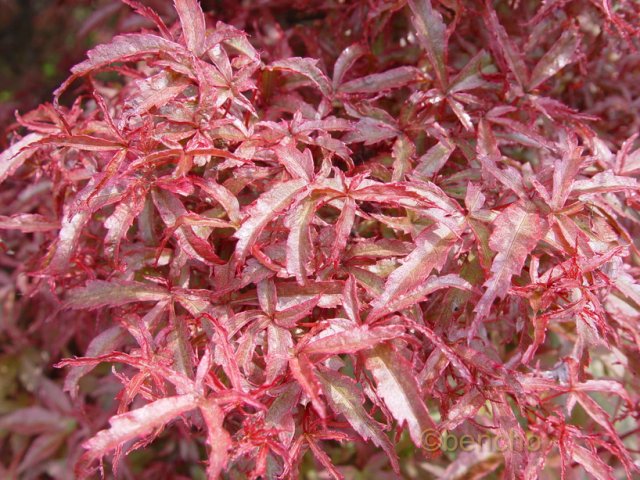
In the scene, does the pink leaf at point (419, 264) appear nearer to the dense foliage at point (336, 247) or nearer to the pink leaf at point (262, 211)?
the dense foliage at point (336, 247)

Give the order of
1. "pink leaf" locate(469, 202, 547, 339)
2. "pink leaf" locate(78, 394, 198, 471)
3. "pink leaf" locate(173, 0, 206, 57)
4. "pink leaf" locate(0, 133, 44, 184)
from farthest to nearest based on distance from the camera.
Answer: "pink leaf" locate(0, 133, 44, 184)
"pink leaf" locate(173, 0, 206, 57)
"pink leaf" locate(469, 202, 547, 339)
"pink leaf" locate(78, 394, 198, 471)

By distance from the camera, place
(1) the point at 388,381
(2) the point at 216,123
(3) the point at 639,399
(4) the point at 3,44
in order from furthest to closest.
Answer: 1. (4) the point at 3,44
2. (3) the point at 639,399
3. (2) the point at 216,123
4. (1) the point at 388,381

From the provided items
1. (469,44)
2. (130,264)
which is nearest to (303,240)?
(130,264)

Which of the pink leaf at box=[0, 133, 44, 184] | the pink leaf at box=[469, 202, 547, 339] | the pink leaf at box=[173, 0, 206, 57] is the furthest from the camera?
the pink leaf at box=[0, 133, 44, 184]

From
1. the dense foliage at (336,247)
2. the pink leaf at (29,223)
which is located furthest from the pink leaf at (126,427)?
the pink leaf at (29,223)

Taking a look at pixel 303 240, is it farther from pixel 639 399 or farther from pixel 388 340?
pixel 639 399

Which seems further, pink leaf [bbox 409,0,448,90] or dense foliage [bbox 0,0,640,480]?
pink leaf [bbox 409,0,448,90]

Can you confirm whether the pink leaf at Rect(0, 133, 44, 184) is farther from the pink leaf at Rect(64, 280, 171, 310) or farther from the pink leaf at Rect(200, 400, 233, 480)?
the pink leaf at Rect(200, 400, 233, 480)
